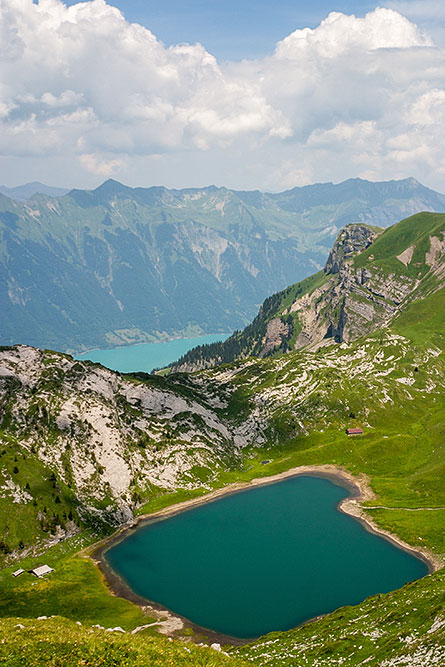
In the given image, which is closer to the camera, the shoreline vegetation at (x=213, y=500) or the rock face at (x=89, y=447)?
the shoreline vegetation at (x=213, y=500)

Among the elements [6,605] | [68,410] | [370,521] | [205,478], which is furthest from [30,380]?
[370,521]

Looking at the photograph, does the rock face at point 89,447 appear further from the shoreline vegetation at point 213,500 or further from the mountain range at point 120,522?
the shoreline vegetation at point 213,500

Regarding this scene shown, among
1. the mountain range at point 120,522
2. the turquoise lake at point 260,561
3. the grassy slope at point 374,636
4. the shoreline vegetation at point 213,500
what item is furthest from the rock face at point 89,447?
the grassy slope at point 374,636

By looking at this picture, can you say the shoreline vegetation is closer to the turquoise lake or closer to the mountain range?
the mountain range

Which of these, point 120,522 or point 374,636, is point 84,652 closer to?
point 374,636

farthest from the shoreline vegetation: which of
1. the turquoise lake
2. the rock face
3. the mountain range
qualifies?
the rock face

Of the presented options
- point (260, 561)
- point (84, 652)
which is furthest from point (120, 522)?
point (84, 652)
